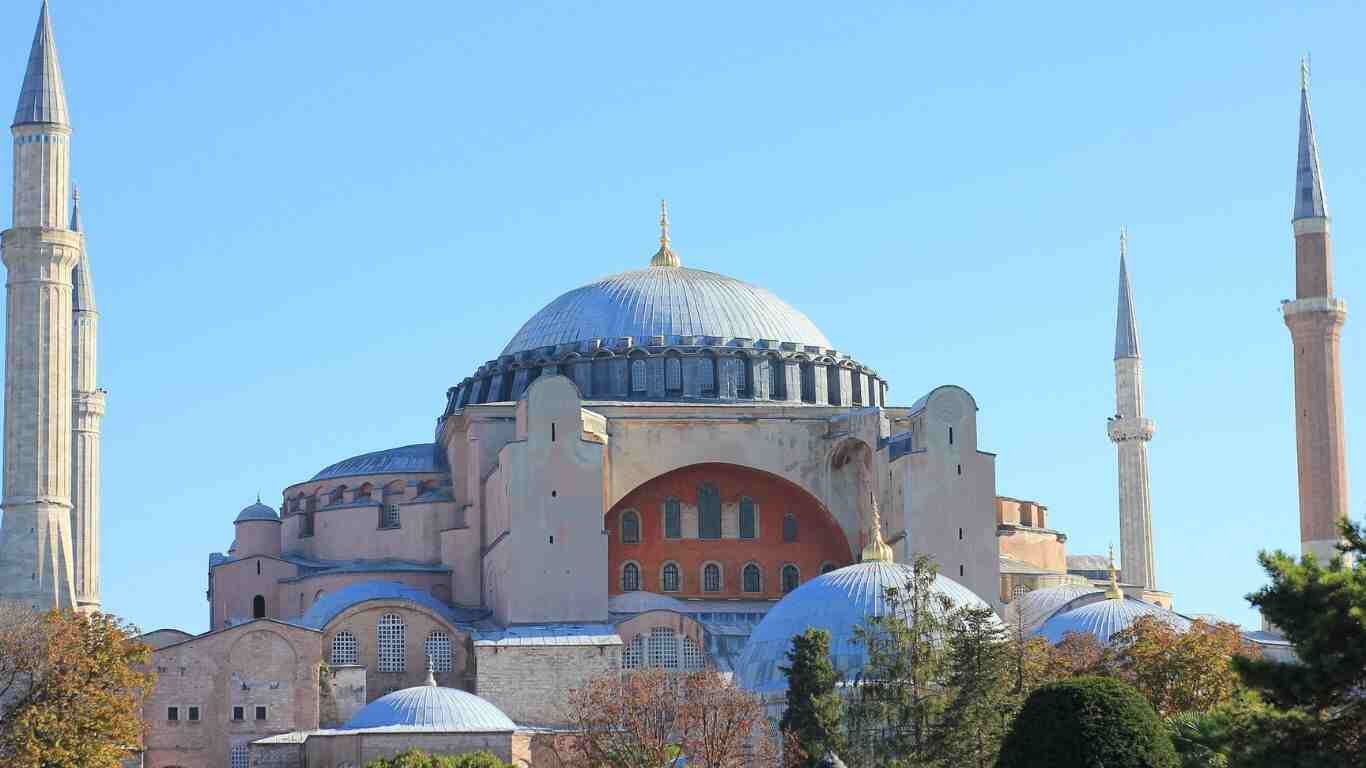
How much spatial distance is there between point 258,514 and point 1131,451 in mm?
21921

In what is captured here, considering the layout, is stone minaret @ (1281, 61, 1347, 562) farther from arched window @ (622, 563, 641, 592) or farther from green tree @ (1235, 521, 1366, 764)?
green tree @ (1235, 521, 1366, 764)

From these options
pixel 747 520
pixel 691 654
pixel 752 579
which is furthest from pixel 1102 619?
pixel 691 654

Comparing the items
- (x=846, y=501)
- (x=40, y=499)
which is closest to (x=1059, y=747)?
(x=846, y=501)

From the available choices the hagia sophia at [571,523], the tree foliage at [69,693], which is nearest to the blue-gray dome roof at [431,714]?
the hagia sophia at [571,523]

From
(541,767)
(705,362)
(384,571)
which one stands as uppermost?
(705,362)

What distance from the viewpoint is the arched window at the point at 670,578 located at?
154 feet

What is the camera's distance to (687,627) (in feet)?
145

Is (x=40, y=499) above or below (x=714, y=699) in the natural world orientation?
above

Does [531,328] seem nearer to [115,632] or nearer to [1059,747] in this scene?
[115,632]

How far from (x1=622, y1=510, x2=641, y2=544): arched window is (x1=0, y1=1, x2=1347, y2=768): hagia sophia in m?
0.05

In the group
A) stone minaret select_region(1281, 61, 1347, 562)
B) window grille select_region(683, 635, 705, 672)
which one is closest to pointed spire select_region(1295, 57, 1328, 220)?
stone minaret select_region(1281, 61, 1347, 562)

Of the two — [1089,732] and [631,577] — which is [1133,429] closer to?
[631,577]

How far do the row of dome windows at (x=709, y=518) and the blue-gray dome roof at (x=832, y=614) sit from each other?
692 cm

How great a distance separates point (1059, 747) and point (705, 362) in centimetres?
2523
